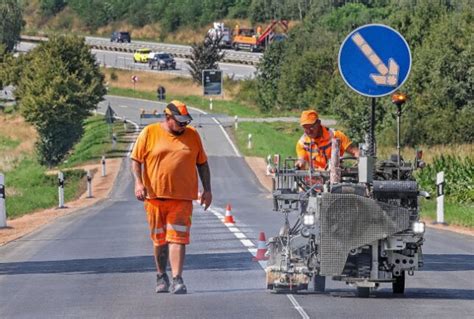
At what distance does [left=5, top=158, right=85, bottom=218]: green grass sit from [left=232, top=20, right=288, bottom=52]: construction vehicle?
5717 centimetres

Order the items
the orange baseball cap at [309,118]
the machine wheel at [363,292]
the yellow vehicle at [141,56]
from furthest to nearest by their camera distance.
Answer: the yellow vehicle at [141,56]
the orange baseball cap at [309,118]
the machine wheel at [363,292]

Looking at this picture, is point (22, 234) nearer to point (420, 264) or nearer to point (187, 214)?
point (187, 214)

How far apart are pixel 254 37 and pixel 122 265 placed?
105 meters

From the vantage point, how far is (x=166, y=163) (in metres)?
11.8

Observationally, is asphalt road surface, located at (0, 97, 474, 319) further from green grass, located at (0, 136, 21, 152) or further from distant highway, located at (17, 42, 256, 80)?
distant highway, located at (17, 42, 256, 80)

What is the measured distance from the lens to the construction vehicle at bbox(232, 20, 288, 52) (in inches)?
4651

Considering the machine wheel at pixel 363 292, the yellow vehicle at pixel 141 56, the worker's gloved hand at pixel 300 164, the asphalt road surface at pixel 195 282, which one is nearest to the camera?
the asphalt road surface at pixel 195 282

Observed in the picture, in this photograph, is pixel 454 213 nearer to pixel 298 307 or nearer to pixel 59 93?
pixel 298 307

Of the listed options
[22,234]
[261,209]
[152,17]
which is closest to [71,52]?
[261,209]

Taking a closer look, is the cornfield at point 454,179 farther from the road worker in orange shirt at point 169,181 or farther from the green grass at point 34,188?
the road worker in orange shirt at point 169,181

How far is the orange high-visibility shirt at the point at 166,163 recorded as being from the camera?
11828 millimetres

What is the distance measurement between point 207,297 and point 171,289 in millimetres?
589

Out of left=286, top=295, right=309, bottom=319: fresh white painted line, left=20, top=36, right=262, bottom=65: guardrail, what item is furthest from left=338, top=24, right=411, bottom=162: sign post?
left=20, top=36, right=262, bottom=65: guardrail

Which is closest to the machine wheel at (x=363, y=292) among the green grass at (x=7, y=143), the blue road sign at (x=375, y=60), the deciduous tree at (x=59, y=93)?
the blue road sign at (x=375, y=60)
